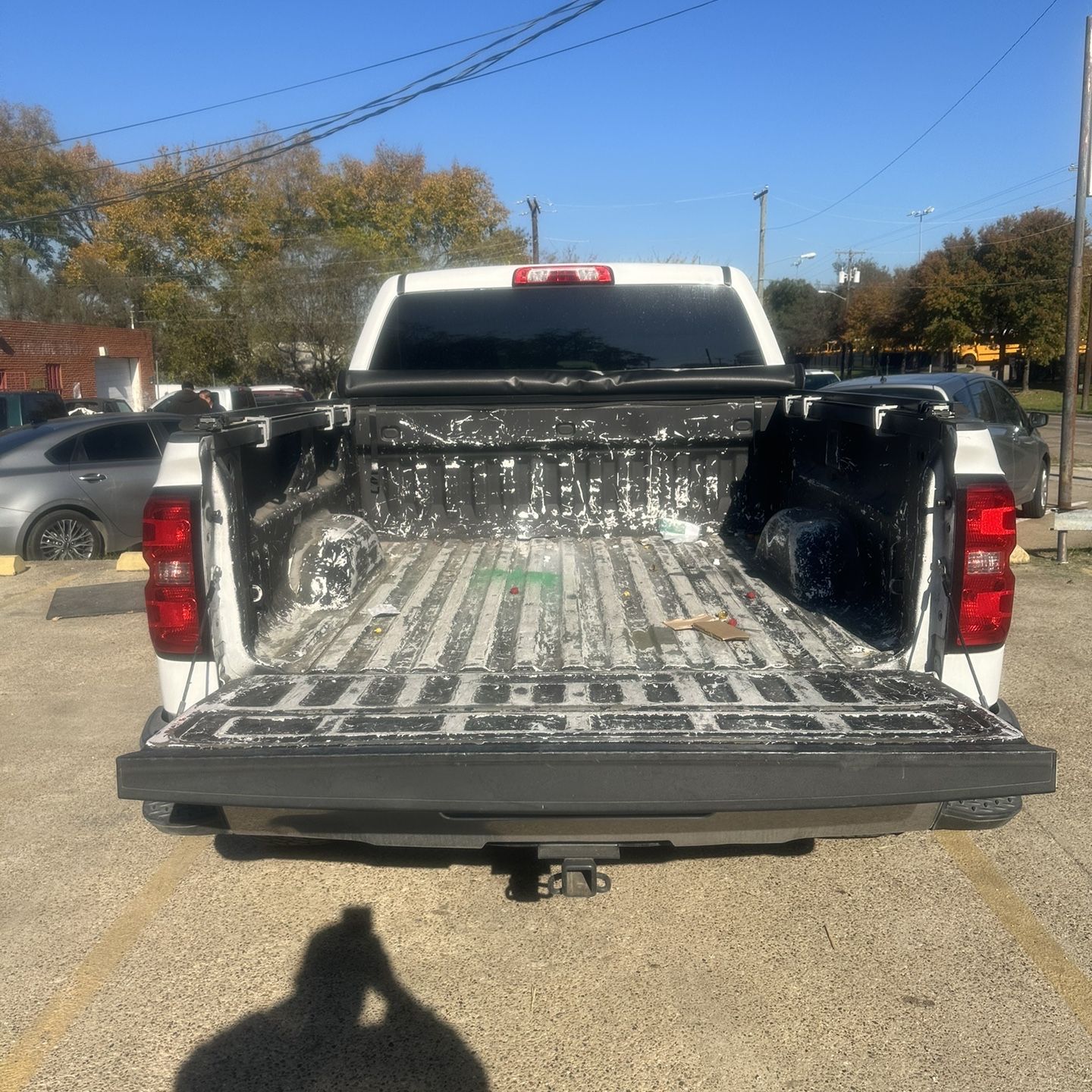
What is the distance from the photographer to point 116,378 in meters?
43.0

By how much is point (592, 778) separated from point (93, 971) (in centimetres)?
195

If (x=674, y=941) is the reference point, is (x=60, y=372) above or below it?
above

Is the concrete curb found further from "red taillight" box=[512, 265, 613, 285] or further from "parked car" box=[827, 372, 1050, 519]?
"parked car" box=[827, 372, 1050, 519]

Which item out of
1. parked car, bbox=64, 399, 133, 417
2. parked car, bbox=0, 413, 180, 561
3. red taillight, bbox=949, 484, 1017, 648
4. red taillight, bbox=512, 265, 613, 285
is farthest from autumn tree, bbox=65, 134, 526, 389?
red taillight, bbox=949, 484, 1017, 648

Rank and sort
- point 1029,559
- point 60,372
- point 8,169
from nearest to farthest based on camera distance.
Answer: point 1029,559
point 60,372
point 8,169

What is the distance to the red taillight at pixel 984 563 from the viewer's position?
3018 millimetres

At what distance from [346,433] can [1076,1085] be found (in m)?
3.81

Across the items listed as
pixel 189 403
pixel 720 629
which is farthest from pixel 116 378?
pixel 720 629

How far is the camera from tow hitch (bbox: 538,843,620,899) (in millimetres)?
2826

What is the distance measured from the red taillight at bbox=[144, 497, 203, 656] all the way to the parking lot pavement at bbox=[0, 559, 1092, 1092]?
1107 millimetres

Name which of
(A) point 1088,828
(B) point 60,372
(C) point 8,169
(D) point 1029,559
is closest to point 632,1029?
(A) point 1088,828

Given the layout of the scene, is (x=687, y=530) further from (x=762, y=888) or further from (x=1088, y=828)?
(x=1088, y=828)

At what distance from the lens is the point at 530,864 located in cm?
391

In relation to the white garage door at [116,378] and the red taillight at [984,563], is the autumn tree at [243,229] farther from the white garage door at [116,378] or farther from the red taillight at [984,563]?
the red taillight at [984,563]
